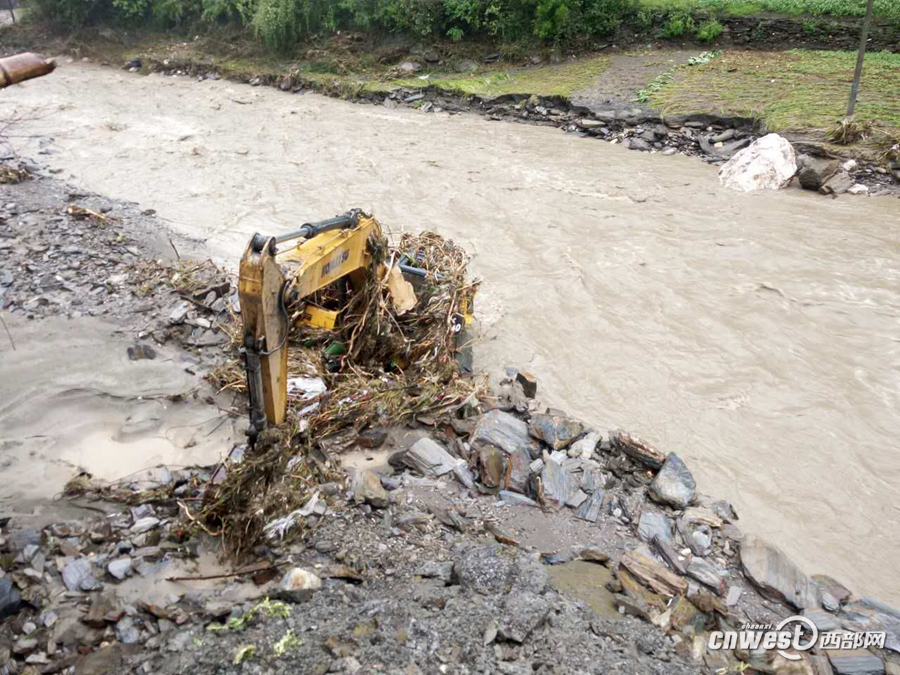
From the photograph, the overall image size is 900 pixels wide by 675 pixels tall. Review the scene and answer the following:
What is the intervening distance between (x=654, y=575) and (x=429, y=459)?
1.65m

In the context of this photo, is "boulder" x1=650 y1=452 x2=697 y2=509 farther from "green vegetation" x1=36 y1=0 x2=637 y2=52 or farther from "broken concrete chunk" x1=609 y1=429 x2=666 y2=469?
"green vegetation" x1=36 y1=0 x2=637 y2=52

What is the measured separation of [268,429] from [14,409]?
95.0 inches

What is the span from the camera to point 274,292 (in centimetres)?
337

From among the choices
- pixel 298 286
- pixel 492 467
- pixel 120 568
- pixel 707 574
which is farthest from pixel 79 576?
pixel 707 574

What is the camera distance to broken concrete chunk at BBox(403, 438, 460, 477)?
458 centimetres

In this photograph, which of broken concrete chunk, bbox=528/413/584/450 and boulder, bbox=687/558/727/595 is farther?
broken concrete chunk, bbox=528/413/584/450

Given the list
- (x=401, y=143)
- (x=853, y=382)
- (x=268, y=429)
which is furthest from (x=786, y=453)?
(x=401, y=143)

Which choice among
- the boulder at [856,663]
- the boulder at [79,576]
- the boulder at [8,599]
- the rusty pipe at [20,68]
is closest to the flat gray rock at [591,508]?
the boulder at [856,663]

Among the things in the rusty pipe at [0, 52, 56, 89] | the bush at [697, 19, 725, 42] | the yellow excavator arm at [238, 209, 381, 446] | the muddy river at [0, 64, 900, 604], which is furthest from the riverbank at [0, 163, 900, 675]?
the bush at [697, 19, 725, 42]

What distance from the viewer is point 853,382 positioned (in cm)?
635

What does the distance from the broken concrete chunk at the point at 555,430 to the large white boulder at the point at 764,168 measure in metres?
7.36

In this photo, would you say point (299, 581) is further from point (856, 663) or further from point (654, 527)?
point (856, 663)

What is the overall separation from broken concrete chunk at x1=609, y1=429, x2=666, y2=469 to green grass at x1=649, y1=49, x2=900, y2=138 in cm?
900

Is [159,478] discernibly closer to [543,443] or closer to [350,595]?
[350,595]
